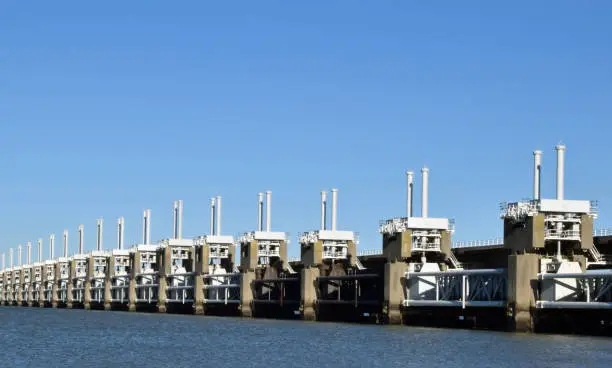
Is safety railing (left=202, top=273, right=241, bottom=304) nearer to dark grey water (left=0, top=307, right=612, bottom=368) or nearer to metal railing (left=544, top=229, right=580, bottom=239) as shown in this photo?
dark grey water (left=0, top=307, right=612, bottom=368)

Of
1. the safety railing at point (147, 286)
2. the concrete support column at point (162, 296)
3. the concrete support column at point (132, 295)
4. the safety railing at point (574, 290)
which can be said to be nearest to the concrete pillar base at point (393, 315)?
the safety railing at point (574, 290)

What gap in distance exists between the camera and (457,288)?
99.1 metres

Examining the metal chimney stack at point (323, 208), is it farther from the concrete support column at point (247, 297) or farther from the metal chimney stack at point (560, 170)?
the metal chimney stack at point (560, 170)

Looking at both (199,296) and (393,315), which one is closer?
(393,315)

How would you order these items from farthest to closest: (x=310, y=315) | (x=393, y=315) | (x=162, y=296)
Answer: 1. (x=162, y=296)
2. (x=310, y=315)
3. (x=393, y=315)

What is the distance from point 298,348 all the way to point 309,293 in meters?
49.1

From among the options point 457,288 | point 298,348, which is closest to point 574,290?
point 457,288

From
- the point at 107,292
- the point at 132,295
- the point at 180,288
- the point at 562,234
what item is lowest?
the point at 107,292

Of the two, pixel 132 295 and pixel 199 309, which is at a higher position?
pixel 132 295

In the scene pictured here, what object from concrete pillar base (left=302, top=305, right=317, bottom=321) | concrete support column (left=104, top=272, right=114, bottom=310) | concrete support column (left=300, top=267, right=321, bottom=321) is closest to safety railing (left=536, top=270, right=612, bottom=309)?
concrete pillar base (left=302, top=305, right=317, bottom=321)

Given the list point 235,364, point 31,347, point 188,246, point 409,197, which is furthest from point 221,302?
point 235,364

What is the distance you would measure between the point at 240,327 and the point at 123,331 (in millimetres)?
13146

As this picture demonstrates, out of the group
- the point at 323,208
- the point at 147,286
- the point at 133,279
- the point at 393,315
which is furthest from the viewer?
the point at 133,279

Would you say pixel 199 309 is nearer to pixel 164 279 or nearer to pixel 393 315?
pixel 164 279
